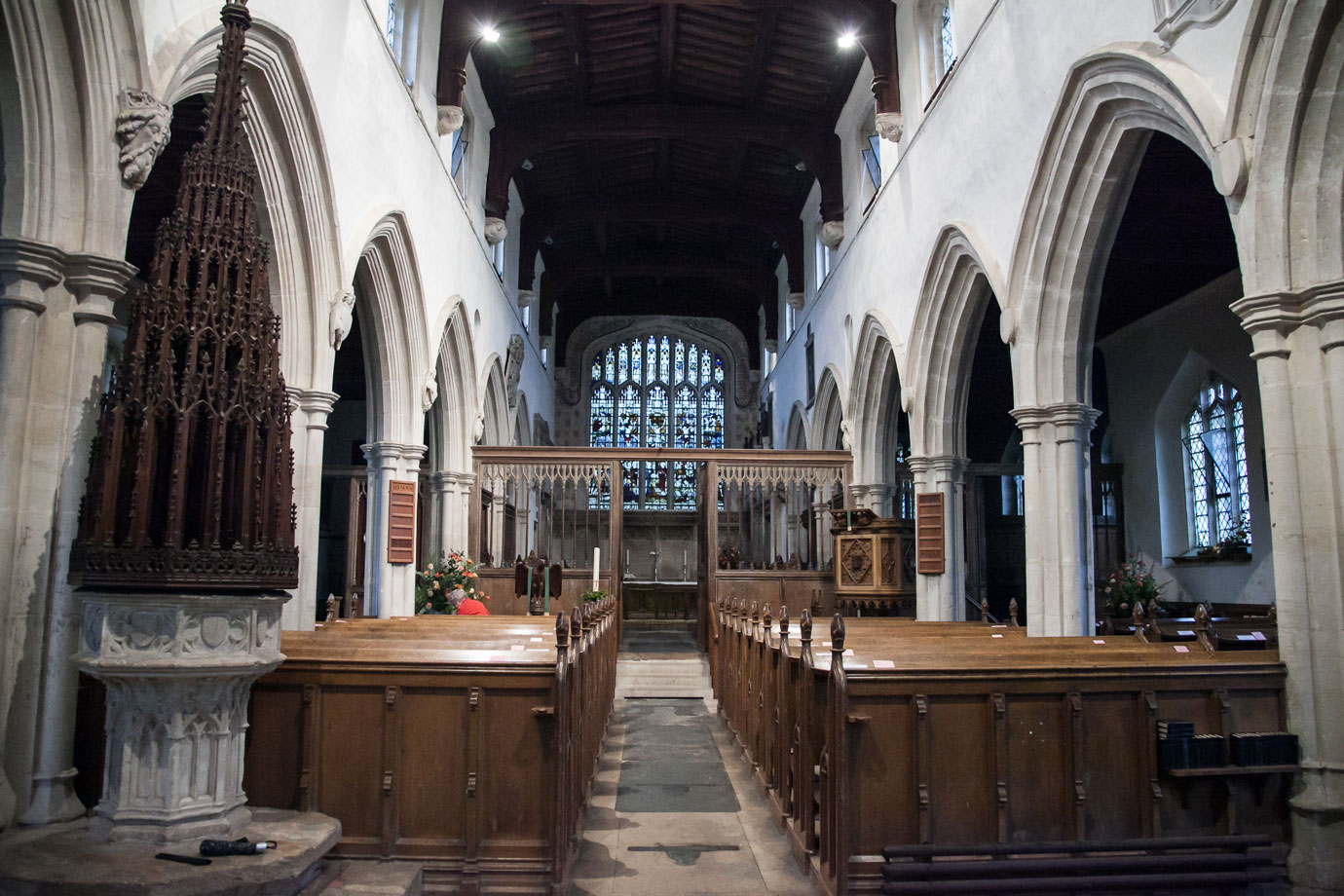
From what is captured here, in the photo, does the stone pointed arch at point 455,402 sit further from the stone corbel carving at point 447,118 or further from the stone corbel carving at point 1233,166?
the stone corbel carving at point 1233,166

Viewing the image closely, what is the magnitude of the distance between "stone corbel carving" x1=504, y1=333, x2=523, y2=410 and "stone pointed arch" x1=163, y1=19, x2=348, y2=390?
26.5ft

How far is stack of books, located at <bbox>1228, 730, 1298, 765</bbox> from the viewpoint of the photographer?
4461mm

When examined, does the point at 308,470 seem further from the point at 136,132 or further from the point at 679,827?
the point at 679,827

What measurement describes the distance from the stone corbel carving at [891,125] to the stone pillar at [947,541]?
11.7 feet

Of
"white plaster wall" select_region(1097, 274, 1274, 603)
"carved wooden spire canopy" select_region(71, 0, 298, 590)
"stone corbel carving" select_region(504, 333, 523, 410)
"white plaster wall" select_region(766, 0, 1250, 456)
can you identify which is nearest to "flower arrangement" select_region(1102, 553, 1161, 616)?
"white plaster wall" select_region(1097, 274, 1274, 603)

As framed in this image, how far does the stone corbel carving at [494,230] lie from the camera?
13.9 metres

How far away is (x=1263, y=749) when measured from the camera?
4492mm

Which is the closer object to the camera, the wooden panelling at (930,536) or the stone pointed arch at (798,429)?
the wooden panelling at (930,536)

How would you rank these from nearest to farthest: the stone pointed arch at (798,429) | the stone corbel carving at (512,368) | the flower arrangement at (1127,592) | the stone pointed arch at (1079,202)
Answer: the stone pointed arch at (1079,202) → the flower arrangement at (1127,592) → the stone corbel carving at (512,368) → the stone pointed arch at (798,429)

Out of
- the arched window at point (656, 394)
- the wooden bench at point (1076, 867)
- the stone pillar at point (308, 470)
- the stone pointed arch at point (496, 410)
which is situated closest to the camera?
the wooden bench at point (1076, 867)

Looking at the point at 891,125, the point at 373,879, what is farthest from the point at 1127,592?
the point at 373,879

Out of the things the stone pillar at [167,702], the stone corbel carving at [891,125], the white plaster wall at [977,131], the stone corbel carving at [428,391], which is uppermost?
the stone corbel carving at [891,125]

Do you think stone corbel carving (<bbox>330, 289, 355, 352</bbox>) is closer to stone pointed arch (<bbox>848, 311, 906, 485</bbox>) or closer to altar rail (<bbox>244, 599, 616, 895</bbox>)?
altar rail (<bbox>244, 599, 616, 895</bbox>)

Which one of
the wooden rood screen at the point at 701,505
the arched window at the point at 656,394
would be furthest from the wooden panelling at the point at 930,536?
the arched window at the point at 656,394
